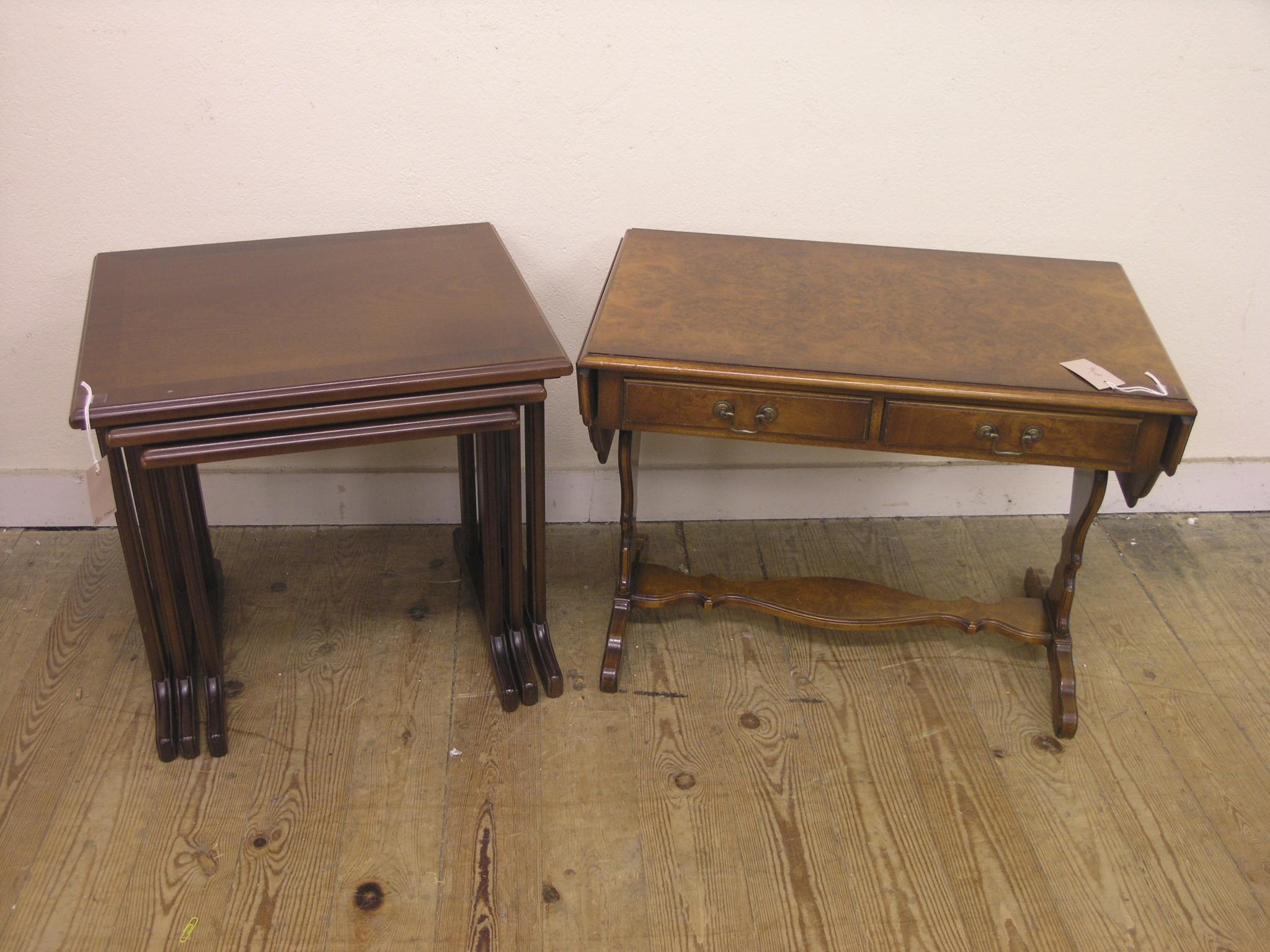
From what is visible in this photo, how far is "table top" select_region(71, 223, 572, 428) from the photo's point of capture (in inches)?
71.9

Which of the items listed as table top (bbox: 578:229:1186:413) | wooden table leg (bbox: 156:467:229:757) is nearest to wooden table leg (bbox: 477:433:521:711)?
table top (bbox: 578:229:1186:413)

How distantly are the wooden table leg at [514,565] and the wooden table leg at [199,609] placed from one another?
22.1 inches

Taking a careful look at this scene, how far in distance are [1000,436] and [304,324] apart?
1235 millimetres

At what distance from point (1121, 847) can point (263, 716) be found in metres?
1.63

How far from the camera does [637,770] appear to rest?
217 centimetres

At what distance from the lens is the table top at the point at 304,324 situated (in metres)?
1.83

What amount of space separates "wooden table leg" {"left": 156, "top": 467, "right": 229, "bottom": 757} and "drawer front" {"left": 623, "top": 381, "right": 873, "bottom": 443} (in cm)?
82

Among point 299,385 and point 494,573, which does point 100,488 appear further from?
point 494,573

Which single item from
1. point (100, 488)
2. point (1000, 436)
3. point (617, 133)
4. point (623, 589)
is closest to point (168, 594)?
point (100, 488)

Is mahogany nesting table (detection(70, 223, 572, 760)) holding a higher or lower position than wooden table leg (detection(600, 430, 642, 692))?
higher

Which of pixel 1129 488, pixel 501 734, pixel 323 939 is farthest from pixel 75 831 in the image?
pixel 1129 488

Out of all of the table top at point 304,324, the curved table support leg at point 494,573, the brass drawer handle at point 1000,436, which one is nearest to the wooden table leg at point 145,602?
the table top at point 304,324

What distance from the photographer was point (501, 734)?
88.0 inches

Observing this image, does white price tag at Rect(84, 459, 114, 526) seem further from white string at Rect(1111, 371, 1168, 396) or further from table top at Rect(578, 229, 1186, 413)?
white string at Rect(1111, 371, 1168, 396)
